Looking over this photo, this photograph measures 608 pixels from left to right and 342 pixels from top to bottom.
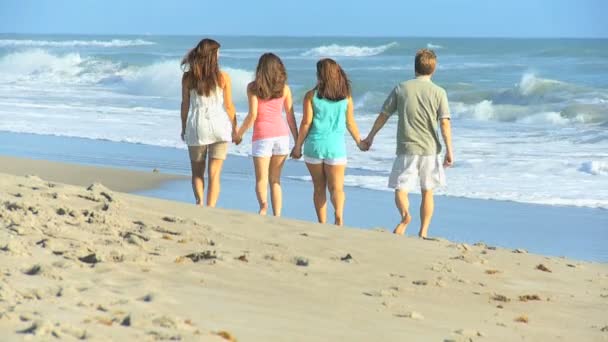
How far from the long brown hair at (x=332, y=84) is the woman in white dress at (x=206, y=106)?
70 centimetres

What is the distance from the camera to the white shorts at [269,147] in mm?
8094

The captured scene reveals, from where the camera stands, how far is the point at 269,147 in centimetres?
810

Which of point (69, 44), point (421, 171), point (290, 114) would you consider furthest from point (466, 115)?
point (69, 44)

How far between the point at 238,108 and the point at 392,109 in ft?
58.6

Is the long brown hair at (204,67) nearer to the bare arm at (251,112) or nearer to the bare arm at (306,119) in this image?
the bare arm at (251,112)

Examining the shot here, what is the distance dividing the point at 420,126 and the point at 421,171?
12.7 inches

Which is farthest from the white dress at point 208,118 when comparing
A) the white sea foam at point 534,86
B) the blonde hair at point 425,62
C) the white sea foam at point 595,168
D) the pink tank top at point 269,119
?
the white sea foam at point 534,86

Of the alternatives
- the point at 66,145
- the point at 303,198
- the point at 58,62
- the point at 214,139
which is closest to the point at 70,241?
the point at 214,139

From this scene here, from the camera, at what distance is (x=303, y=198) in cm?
1114

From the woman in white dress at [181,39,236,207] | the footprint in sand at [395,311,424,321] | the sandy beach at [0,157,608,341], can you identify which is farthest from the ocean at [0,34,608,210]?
the footprint in sand at [395,311,424,321]

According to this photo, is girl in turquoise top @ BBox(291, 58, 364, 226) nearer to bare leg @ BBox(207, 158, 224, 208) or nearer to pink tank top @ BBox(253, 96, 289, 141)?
pink tank top @ BBox(253, 96, 289, 141)

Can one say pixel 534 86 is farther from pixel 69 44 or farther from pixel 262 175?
pixel 69 44

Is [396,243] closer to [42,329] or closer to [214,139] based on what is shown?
[214,139]

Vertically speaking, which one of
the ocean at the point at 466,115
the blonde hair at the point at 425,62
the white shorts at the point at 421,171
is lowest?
the ocean at the point at 466,115
